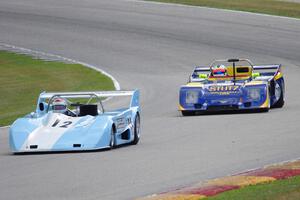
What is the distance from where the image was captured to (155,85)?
28703 mm

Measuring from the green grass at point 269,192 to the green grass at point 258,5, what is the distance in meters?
31.0

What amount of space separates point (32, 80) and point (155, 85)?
4.04 m

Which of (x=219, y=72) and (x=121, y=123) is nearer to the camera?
(x=121, y=123)

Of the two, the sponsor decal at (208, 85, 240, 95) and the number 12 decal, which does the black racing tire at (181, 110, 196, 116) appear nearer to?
the sponsor decal at (208, 85, 240, 95)

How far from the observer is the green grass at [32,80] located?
2606cm

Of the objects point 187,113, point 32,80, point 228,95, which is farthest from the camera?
point 32,80

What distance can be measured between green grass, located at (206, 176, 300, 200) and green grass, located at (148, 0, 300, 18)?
31.0 metres

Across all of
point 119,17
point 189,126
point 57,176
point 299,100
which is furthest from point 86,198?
point 119,17

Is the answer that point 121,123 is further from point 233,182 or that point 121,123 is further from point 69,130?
point 233,182

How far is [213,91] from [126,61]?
498 inches

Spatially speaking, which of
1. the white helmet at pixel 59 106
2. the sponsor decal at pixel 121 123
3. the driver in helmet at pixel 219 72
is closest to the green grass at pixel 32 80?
the driver in helmet at pixel 219 72

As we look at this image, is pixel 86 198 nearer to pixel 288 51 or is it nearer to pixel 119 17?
pixel 288 51

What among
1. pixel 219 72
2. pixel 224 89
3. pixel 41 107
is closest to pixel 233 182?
pixel 41 107

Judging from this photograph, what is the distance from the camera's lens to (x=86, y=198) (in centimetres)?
1134
